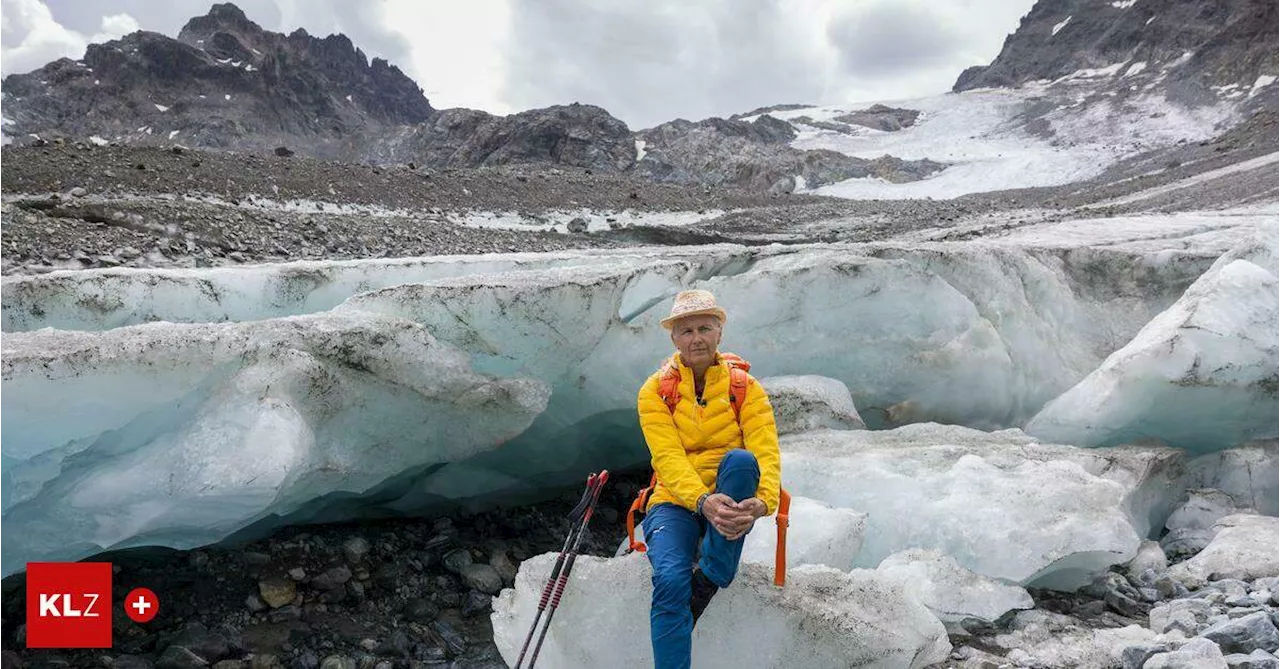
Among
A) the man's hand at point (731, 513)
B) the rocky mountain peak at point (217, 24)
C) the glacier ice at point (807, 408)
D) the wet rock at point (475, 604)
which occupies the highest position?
the rocky mountain peak at point (217, 24)

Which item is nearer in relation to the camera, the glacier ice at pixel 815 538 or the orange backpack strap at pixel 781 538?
the orange backpack strap at pixel 781 538

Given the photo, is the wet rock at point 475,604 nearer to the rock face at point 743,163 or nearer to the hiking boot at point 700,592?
the hiking boot at point 700,592

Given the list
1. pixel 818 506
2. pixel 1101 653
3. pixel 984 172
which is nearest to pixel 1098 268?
pixel 818 506

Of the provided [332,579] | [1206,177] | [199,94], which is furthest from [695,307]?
[199,94]

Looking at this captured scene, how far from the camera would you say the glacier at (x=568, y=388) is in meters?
3.90

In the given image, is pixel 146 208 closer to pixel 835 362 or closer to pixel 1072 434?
pixel 835 362

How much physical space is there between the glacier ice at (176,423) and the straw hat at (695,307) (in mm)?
2109

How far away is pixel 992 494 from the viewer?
4.21m

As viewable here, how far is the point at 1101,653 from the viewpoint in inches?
121

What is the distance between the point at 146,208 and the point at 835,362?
38.2ft

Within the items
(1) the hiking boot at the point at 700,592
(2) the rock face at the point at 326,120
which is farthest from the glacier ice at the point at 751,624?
(2) the rock face at the point at 326,120

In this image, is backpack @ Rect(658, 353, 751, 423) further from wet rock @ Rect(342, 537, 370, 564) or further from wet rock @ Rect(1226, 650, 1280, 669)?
wet rock @ Rect(342, 537, 370, 564)

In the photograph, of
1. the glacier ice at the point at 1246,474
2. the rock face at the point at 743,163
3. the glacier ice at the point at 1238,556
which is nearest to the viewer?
the glacier ice at the point at 1238,556

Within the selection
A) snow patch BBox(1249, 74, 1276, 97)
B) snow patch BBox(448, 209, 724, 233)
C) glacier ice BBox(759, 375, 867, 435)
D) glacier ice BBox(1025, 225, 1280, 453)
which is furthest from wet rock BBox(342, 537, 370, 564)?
snow patch BBox(1249, 74, 1276, 97)
